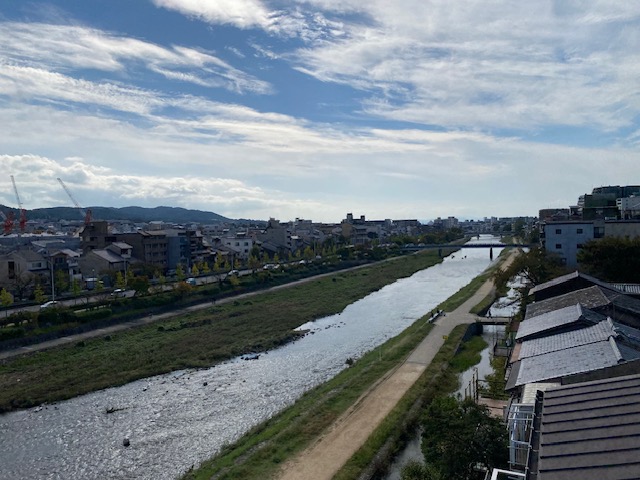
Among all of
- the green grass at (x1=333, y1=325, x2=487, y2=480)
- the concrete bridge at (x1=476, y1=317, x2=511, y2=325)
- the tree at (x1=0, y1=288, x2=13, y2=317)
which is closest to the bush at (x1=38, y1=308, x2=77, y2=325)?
the tree at (x1=0, y1=288, x2=13, y2=317)

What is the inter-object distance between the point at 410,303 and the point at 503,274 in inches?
388

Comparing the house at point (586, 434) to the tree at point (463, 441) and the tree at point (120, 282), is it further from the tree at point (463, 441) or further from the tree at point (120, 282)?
the tree at point (120, 282)

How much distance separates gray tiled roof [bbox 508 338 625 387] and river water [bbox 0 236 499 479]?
28.8 feet

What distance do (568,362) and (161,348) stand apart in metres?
20.8

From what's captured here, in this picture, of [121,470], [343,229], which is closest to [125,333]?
[121,470]

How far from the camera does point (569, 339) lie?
15.1m

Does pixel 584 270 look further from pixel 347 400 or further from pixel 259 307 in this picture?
pixel 259 307

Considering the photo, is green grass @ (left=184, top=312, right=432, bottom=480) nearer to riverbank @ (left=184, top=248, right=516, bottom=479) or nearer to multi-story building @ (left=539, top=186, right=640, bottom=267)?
riverbank @ (left=184, top=248, right=516, bottom=479)

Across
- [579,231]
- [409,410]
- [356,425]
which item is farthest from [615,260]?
[356,425]

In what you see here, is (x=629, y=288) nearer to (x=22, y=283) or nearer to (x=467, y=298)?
(x=467, y=298)

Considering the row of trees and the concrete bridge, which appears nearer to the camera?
the row of trees

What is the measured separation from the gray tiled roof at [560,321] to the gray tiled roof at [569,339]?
0.91ft

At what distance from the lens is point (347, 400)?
17.4 meters

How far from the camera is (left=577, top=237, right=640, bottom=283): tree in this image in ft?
90.0
